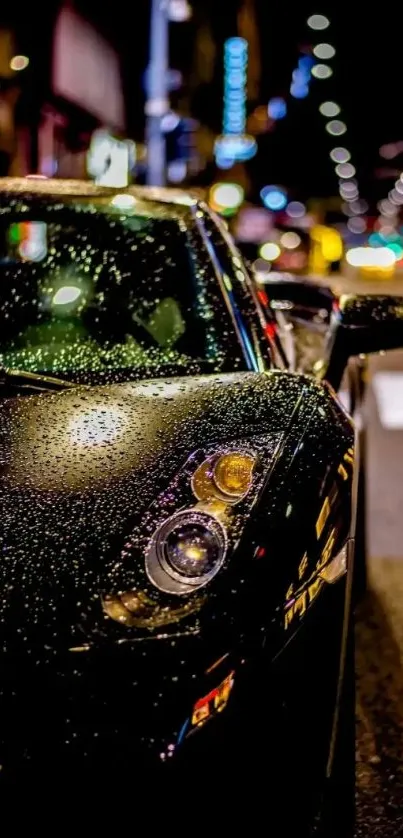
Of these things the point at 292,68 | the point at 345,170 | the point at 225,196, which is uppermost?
the point at 345,170

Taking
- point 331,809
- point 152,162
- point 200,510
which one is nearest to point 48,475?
point 200,510

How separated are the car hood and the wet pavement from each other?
3.70 ft

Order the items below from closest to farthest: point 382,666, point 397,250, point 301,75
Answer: point 382,666, point 301,75, point 397,250

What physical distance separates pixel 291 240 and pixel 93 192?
118ft

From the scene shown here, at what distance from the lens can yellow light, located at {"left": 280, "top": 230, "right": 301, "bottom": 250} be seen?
37.9 metres

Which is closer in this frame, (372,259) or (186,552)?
(186,552)

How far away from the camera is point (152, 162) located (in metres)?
18.6

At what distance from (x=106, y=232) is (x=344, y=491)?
5.13 ft

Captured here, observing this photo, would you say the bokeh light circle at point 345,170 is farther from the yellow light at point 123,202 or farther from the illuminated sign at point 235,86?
the yellow light at point 123,202

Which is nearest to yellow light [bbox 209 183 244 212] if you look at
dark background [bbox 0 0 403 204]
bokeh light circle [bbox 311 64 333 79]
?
dark background [bbox 0 0 403 204]

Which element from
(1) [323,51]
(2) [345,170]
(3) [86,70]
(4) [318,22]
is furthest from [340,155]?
(3) [86,70]

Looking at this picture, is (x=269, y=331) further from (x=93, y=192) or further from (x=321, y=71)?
(x=321, y=71)

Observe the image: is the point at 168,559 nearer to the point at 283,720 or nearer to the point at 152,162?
the point at 283,720

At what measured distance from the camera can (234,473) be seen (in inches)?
82.2
